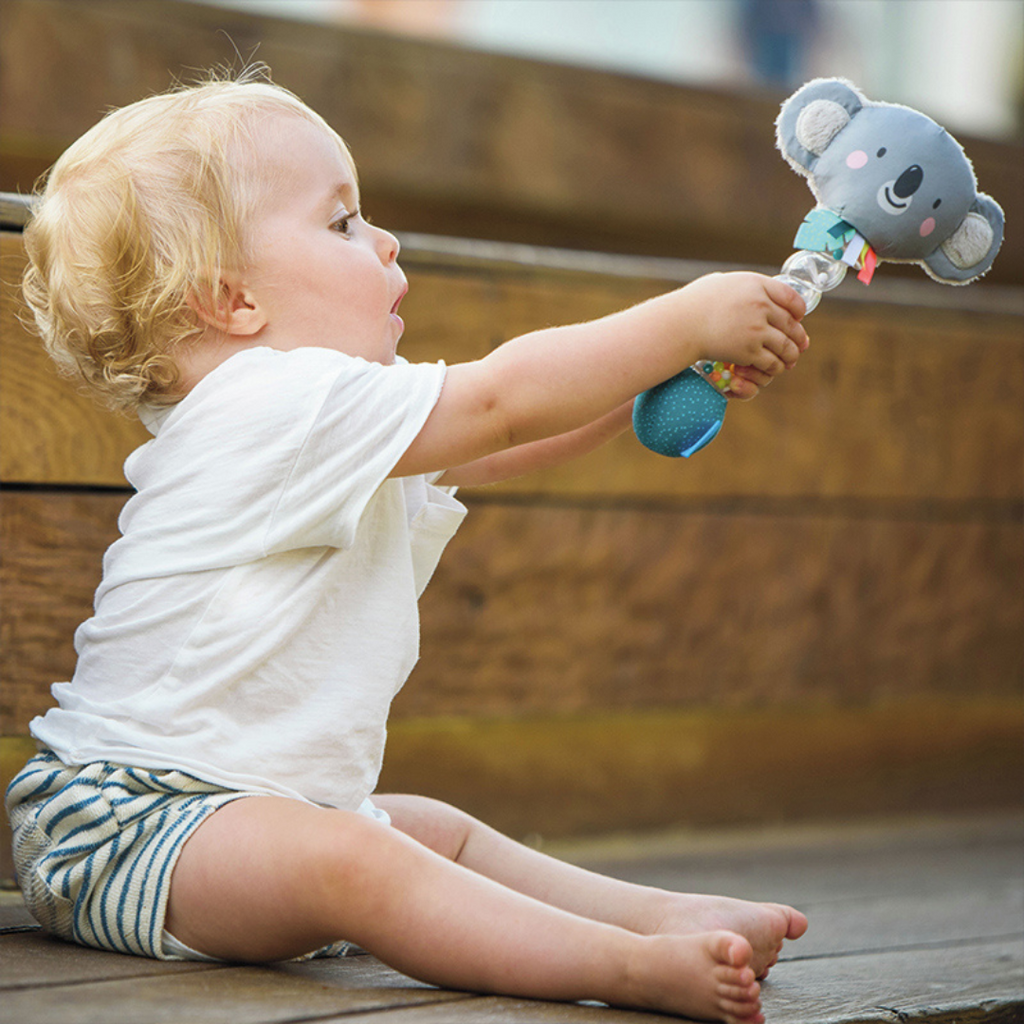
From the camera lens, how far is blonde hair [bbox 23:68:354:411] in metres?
0.96

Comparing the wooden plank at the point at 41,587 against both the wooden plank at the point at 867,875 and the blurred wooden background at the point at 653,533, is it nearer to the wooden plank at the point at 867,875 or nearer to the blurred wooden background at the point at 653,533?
the blurred wooden background at the point at 653,533

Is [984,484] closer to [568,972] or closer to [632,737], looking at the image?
[632,737]

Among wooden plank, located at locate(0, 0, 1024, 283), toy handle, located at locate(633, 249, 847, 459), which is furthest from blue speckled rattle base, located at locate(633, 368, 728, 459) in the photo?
wooden plank, located at locate(0, 0, 1024, 283)

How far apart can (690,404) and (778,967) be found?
438mm

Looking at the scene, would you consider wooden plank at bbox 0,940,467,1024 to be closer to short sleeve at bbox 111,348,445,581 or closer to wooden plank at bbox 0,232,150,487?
short sleeve at bbox 111,348,445,581

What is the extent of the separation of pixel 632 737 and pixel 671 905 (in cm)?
71

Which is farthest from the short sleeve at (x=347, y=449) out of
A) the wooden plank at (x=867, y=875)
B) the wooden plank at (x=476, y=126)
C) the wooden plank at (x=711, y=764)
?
the wooden plank at (x=476, y=126)

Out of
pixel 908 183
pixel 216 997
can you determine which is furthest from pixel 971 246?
pixel 216 997

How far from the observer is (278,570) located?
92cm

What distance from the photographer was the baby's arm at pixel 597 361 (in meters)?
0.89

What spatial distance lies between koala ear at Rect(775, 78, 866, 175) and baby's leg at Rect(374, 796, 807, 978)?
1.79 ft

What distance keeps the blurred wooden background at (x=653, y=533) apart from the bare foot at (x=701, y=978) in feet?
2.24

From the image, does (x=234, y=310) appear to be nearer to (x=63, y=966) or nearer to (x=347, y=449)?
(x=347, y=449)

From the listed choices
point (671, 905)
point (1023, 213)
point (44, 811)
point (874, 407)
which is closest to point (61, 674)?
point (44, 811)
